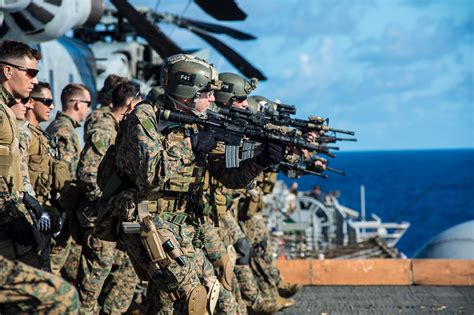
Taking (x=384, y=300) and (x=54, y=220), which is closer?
(x=54, y=220)

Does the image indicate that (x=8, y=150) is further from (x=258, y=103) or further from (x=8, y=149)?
(x=258, y=103)

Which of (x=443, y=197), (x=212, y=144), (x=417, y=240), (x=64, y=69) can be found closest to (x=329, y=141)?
(x=212, y=144)

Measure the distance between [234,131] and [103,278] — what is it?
2.01 metres

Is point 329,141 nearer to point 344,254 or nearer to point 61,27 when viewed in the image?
point 61,27

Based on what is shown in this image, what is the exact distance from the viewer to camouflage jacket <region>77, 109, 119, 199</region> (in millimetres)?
7410

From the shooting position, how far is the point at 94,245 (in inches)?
297

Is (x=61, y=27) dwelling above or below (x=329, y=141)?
above

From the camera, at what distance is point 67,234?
26.0 feet

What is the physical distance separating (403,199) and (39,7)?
322ft

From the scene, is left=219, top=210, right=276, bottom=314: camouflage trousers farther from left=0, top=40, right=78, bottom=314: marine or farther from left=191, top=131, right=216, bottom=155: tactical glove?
left=0, top=40, right=78, bottom=314: marine

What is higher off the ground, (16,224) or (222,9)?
(222,9)

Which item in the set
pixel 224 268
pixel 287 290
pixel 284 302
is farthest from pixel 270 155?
pixel 287 290

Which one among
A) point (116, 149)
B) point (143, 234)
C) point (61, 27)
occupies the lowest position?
point (143, 234)

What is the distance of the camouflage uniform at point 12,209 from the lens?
17.9 feet
